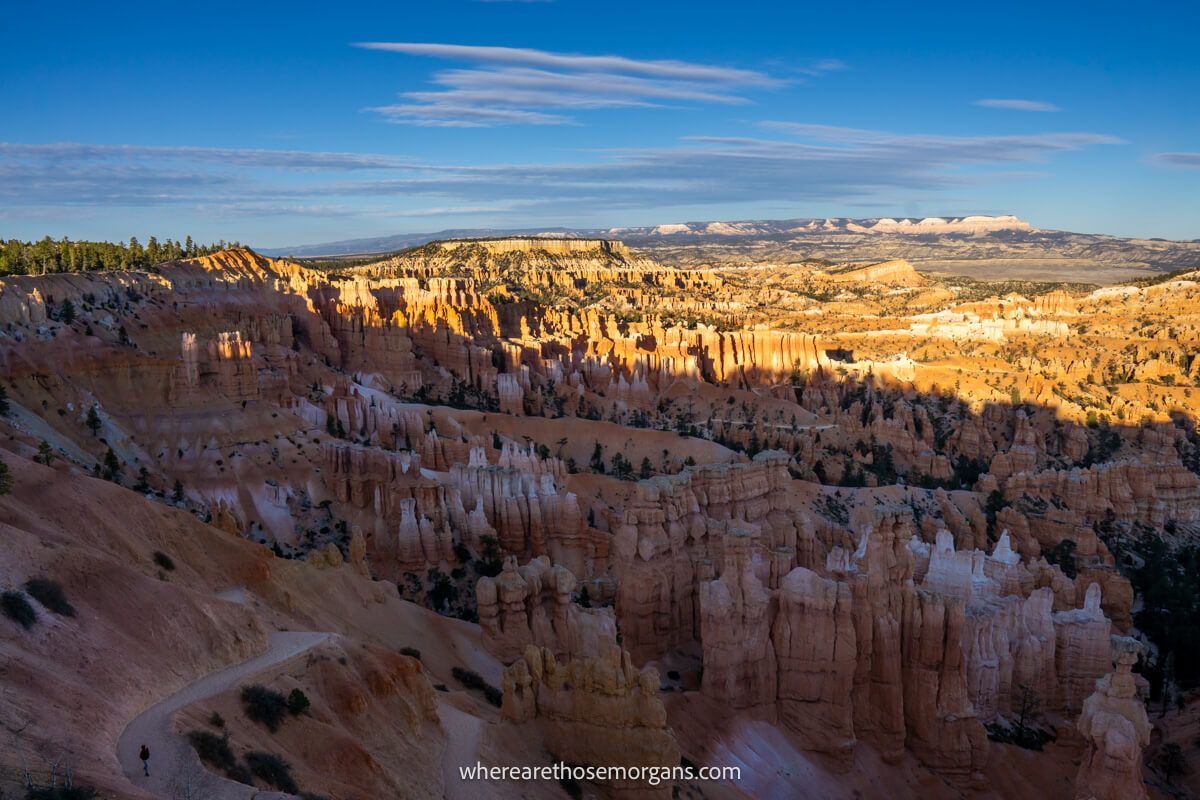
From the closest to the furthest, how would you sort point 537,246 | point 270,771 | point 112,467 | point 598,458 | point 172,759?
point 172,759 → point 270,771 → point 112,467 → point 598,458 → point 537,246

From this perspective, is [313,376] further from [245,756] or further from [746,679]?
[245,756]

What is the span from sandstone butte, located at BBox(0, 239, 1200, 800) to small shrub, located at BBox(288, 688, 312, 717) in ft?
0.53

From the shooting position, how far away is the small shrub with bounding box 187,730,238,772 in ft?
44.7

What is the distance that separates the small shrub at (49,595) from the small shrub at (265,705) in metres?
3.11

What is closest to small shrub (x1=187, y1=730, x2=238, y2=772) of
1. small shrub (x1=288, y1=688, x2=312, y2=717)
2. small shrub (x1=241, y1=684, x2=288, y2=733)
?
small shrub (x1=241, y1=684, x2=288, y2=733)

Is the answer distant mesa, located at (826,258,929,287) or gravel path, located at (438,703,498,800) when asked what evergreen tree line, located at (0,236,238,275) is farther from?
distant mesa, located at (826,258,929,287)

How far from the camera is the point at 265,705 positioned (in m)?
16.0

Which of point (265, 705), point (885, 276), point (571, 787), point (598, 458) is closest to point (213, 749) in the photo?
point (265, 705)

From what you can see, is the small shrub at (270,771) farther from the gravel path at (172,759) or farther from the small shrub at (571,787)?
the small shrub at (571,787)

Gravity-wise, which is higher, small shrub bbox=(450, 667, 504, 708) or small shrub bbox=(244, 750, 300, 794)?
small shrub bbox=(244, 750, 300, 794)

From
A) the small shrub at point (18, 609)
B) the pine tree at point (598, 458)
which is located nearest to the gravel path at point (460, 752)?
the small shrub at point (18, 609)

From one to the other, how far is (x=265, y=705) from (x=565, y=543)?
2514 cm

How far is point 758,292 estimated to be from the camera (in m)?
154

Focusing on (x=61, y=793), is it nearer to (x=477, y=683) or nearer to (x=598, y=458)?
(x=477, y=683)
